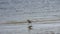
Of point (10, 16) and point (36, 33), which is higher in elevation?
point (10, 16)

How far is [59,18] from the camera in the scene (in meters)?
0.85

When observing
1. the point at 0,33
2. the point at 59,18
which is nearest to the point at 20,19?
the point at 0,33

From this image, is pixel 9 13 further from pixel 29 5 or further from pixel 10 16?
pixel 29 5

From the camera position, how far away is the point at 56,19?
2.76 feet

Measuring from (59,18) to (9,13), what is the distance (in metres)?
0.39

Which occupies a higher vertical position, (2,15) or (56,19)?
(2,15)

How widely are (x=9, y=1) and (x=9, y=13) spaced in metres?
0.11

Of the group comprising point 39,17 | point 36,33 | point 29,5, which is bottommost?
point 36,33

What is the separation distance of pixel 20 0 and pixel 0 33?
0.31m

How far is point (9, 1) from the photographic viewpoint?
2.98 ft

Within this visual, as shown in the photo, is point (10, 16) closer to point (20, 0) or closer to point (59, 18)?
point (20, 0)

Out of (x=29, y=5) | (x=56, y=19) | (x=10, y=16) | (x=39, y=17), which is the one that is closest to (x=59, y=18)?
(x=56, y=19)

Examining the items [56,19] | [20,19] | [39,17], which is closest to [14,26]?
[20,19]

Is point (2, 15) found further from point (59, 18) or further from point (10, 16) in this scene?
point (59, 18)
